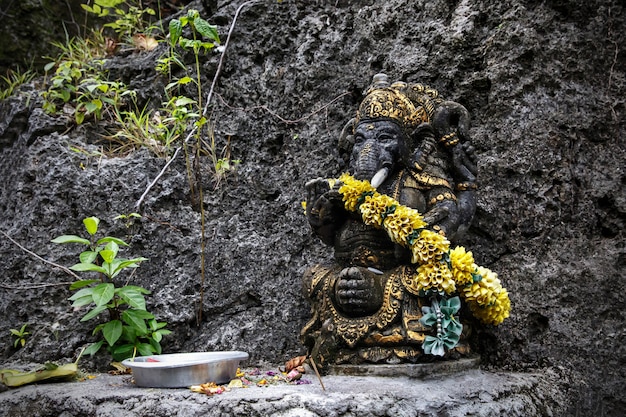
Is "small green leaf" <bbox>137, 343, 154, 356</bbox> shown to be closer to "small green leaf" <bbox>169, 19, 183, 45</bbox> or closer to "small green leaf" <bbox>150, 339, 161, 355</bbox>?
"small green leaf" <bbox>150, 339, 161, 355</bbox>

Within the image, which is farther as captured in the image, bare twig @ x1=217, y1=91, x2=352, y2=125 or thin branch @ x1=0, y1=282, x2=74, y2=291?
bare twig @ x1=217, y1=91, x2=352, y2=125

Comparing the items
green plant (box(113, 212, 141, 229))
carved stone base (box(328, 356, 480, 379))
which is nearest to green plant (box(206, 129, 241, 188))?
green plant (box(113, 212, 141, 229))

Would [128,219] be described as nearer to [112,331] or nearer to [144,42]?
[112,331]

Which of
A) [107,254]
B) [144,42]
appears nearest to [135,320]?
[107,254]

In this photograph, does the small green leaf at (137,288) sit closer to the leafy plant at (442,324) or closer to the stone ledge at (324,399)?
the stone ledge at (324,399)

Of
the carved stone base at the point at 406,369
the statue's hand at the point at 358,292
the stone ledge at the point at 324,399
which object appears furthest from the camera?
the statue's hand at the point at 358,292

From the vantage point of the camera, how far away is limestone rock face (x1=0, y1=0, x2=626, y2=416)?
2758mm

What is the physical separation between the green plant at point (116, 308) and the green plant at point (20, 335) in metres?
0.43

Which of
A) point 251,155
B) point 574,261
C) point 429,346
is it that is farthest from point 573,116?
point 251,155

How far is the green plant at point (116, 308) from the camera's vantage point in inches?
111

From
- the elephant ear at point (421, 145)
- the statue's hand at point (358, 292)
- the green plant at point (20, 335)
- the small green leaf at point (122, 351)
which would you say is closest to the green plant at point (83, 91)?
the green plant at point (20, 335)

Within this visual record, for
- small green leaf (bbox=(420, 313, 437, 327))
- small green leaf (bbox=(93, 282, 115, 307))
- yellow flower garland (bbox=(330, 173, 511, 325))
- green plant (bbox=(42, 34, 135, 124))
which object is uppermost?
green plant (bbox=(42, 34, 135, 124))

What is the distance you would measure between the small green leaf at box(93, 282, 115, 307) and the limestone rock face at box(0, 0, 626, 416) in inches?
17.8

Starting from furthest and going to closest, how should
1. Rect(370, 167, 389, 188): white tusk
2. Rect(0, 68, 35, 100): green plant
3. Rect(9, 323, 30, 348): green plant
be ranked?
Rect(0, 68, 35, 100): green plant < Rect(9, 323, 30, 348): green plant < Rect(370, 167, 389, 188): white tusk
